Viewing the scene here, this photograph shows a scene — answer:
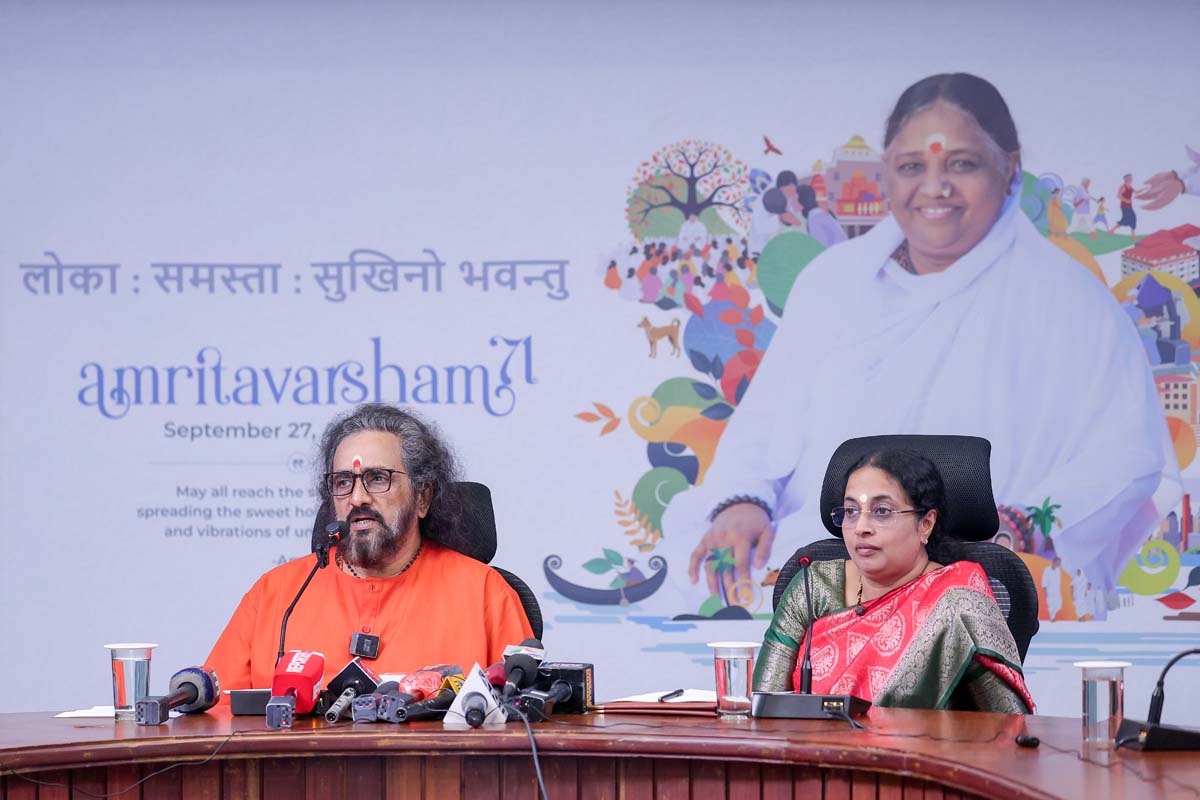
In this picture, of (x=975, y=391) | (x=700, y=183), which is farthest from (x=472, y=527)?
(x=975, y=391)

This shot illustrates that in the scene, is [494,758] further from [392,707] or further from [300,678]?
[300,678]

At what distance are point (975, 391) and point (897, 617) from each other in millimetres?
1680

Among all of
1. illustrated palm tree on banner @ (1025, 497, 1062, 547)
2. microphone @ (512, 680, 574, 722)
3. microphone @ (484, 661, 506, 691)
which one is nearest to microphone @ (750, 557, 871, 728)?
microphone @ (512, 680, 574, 722)

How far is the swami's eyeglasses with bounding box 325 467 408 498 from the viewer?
9.72 ft

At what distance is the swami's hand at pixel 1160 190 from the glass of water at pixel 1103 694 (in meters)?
2.57

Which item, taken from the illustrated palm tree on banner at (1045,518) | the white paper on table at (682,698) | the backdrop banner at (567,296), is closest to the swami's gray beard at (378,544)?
the white paper on table at (682,698)

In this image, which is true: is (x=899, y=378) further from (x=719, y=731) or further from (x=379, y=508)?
(x=719, y=731)

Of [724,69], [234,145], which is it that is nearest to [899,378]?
[724,69]

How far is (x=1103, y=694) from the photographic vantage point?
7.02 feet

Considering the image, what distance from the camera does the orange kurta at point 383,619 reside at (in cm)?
290

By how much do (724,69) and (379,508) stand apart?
2129 millimetres

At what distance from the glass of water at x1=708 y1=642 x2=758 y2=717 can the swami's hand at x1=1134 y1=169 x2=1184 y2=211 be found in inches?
106

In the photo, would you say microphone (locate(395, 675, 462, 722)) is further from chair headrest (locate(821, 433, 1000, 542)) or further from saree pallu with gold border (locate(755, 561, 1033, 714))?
chair headrest (locate(821, 433, 1000, 542))

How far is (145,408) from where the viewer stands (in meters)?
4.41
